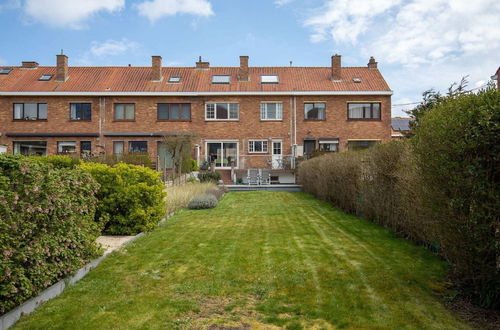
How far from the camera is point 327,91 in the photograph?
89.0 feet

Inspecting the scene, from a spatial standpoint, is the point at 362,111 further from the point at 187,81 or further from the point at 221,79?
the point at 187,81

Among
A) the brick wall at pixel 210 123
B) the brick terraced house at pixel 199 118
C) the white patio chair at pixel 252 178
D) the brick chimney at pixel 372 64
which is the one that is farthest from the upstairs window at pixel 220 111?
the brick chimney at pixel 372 64

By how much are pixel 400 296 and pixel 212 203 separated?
925 centimetres

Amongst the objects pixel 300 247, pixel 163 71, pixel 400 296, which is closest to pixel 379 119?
pixel 163 71

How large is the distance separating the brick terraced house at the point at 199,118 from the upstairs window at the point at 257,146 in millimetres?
70

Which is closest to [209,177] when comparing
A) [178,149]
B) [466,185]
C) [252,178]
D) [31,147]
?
[178,149]

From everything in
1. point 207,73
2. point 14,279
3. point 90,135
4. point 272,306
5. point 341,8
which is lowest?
point 272,306

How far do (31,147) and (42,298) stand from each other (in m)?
26.1

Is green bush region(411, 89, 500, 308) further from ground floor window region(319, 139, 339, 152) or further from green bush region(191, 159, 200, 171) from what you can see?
ground floor window region(319, 139, 339, 152)

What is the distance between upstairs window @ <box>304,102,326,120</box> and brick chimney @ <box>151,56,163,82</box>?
35.5 feet

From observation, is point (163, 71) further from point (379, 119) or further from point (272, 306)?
point (272, 306)

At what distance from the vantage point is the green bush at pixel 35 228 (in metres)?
3.66

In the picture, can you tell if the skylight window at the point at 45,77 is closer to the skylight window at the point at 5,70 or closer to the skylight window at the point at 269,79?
the skylight window at the point at 5,70

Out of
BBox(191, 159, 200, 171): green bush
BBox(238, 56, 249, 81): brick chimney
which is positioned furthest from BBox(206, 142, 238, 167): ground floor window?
BBox(238, 56, 249, 81): brick chimney
